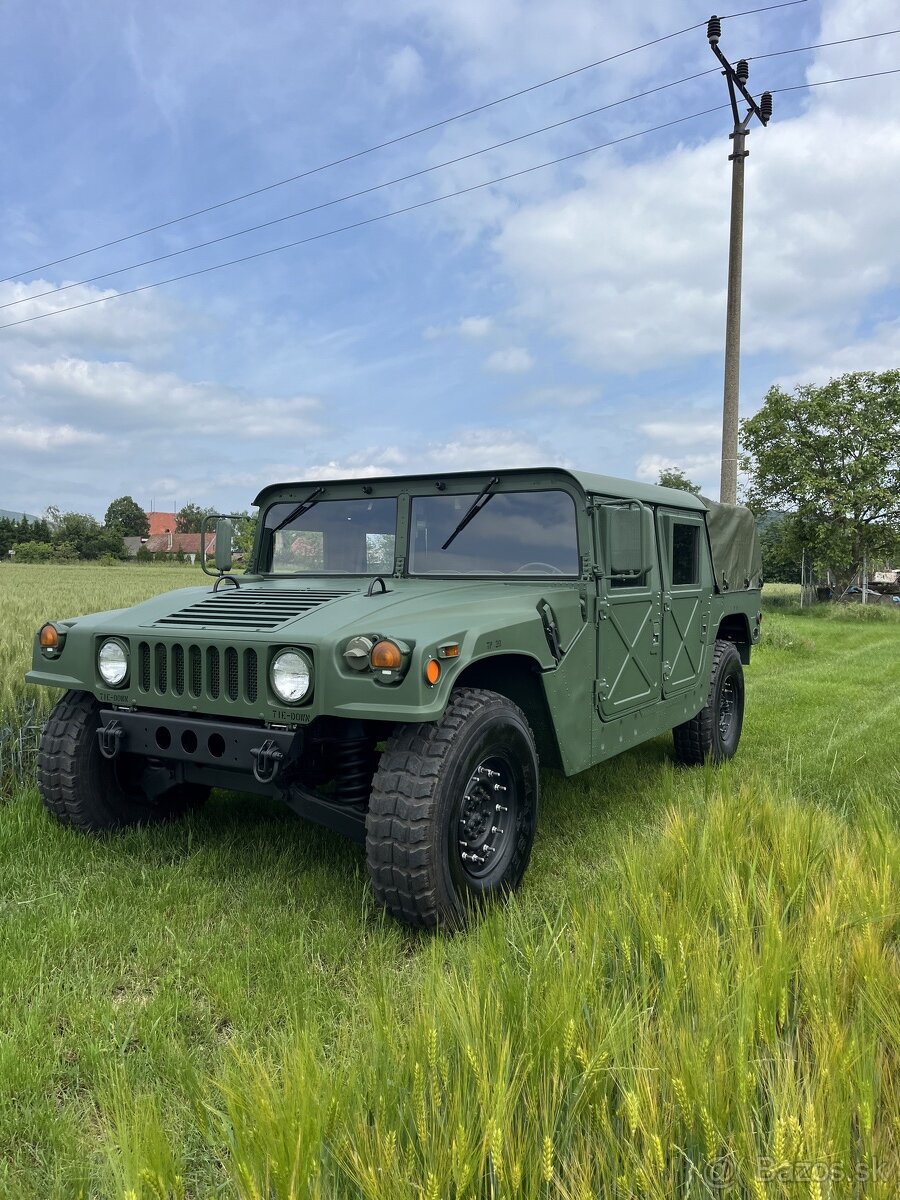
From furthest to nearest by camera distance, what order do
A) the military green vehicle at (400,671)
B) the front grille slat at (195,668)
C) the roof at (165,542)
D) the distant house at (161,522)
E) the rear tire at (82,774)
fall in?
the distant house at (161,522), the roof at (165,542), the rear tire at (82,774), the front grille slat at (195,668), the military green vehicle at (400,671)

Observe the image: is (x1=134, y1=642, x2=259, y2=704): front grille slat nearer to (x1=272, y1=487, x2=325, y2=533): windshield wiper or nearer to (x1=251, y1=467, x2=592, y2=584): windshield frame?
(x1=251, y1=467, x2=592, y2=584): windshield frame

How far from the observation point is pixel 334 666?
3.04 m

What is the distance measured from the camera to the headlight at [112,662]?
3621 mm

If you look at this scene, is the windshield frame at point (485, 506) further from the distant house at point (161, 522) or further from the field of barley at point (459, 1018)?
the distant house at point (161, 522)

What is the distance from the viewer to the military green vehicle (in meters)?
3.04

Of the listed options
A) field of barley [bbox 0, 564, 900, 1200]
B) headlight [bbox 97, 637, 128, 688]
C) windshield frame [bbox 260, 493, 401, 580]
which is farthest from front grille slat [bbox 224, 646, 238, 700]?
windshield frame [bbox 260, 493, 401, 580]

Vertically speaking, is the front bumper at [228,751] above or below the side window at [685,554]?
below

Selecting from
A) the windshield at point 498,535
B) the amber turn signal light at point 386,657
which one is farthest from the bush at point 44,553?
the amber turn signal light at point 386,657

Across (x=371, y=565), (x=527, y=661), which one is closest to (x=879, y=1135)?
(x=527, y=661)

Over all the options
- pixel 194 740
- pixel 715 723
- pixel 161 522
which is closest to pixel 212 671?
pixel 194 740

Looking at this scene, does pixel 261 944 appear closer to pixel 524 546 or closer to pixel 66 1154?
pixel 66 1154

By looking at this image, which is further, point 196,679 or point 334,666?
point 196,679

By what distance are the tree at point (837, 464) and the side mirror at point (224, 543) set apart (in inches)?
867

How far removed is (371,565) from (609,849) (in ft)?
6.17
